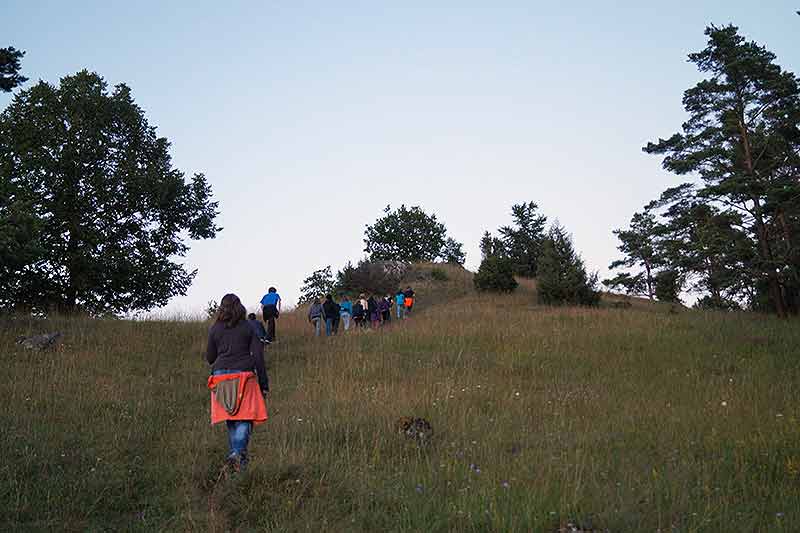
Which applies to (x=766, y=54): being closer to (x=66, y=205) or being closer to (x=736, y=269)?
(x=736, y=269)

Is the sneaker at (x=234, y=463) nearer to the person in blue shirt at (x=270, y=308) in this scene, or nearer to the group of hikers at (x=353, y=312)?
the person in blue shirt at (x=270, y=308)

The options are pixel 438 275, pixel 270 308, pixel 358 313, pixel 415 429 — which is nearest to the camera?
pixel 415 429

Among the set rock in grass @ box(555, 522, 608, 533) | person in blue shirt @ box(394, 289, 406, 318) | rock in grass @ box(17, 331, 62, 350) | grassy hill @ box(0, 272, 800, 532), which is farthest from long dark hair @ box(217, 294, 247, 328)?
person in blue shirt @ box(394, 289, 406, 318)

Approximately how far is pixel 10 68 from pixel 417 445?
1728 cm

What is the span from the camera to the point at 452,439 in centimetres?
823

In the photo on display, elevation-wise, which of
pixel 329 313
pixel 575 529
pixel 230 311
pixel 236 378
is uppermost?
pixel 329 313

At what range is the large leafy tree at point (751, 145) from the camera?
23.0 meters

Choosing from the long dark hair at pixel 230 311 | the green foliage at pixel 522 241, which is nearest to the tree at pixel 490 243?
the green foliage at pixel 522 241

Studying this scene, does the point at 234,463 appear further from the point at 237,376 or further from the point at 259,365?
the point at 259,365

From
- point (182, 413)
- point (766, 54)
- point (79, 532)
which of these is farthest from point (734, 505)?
point (766, 54)

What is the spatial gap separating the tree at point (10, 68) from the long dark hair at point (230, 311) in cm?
1508

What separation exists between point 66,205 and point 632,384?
22411mm

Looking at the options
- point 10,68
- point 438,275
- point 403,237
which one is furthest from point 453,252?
point 10,68

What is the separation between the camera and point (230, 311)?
23.8ft
